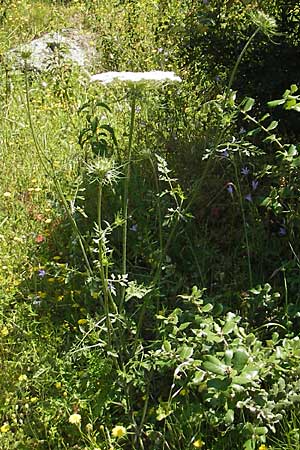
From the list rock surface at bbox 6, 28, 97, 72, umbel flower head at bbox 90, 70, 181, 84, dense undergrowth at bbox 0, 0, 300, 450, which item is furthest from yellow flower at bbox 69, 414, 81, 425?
rock surface at bbox 6, 28, 97, 72

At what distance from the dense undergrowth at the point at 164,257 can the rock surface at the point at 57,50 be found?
64 centimetres

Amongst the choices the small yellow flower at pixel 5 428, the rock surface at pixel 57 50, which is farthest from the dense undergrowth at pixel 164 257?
the rock surface at pixel 57 50

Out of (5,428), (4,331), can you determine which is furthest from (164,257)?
(5,428)

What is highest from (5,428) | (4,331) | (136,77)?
(136,77)

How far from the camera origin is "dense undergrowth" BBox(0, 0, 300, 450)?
87.7 inches

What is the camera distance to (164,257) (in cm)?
281

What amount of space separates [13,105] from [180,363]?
3156mm

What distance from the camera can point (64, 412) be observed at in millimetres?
2465

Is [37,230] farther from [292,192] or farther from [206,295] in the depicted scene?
[292,192]

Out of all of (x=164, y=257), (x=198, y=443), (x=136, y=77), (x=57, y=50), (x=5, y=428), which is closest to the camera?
(x=136, y=77)

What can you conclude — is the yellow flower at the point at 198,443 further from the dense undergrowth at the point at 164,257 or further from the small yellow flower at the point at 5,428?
the small yellow flower at the point at 5,428

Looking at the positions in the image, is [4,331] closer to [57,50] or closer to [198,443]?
[198,443]

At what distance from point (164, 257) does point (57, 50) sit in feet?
9.68

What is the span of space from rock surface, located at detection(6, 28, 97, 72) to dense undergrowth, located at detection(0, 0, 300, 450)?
2.11ft
